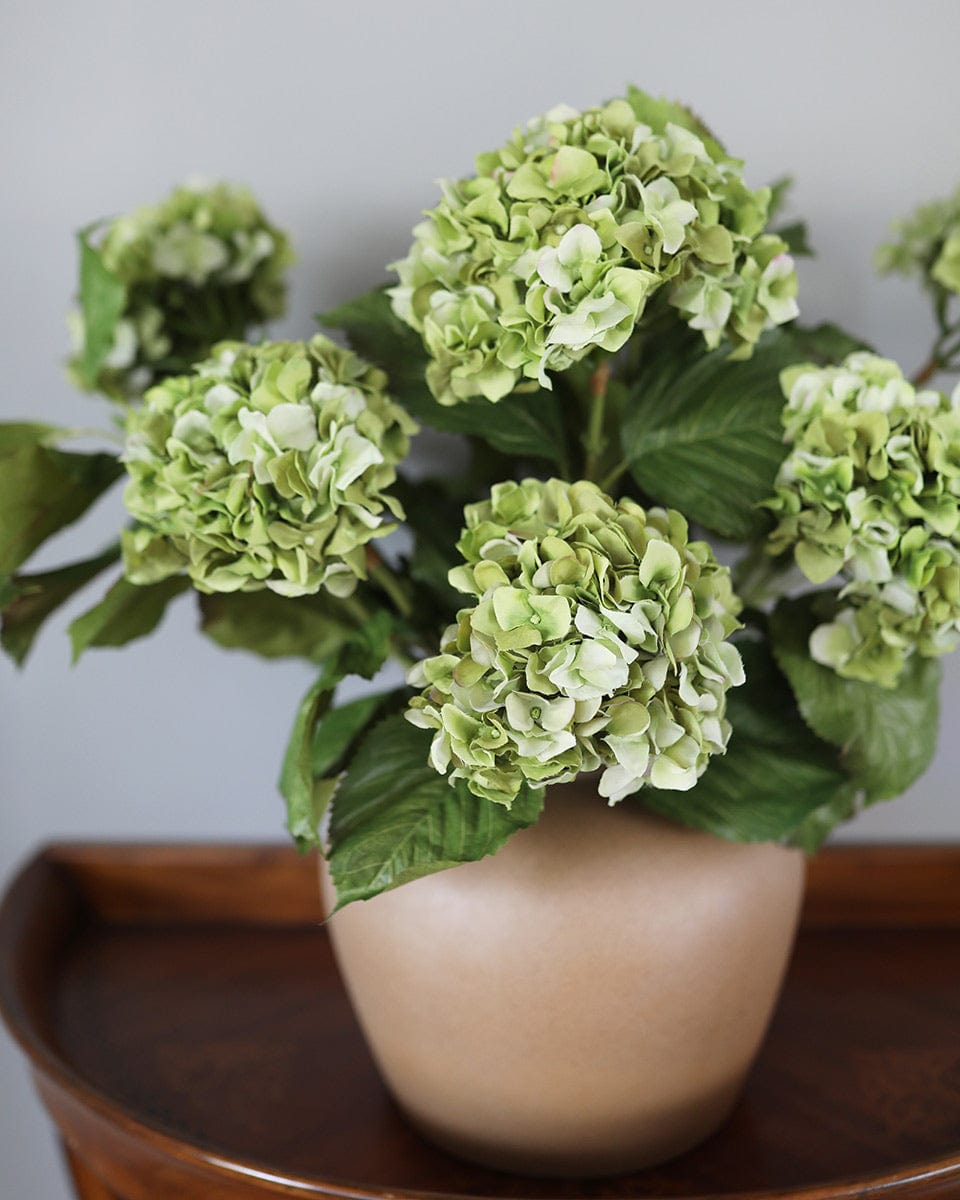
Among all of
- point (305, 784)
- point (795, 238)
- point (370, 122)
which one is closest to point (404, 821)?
point (305, 784)

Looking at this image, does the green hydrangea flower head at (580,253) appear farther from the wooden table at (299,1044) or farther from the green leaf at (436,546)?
the wooden table at (299,1044)

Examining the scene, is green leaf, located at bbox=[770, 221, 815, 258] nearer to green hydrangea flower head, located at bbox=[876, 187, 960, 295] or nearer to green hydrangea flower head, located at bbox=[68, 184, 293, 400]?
green hydrangea flower head, located at bbox=[876, 187, 960, 295]

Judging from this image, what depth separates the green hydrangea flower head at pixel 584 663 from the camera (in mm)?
366

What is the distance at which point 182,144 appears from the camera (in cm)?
74

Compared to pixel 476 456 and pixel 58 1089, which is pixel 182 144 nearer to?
pixel 476 456

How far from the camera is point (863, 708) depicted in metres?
0.50

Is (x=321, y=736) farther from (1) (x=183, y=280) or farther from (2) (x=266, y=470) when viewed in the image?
(1) (x=183, y=280)

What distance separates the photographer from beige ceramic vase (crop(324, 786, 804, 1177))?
0.47 metres

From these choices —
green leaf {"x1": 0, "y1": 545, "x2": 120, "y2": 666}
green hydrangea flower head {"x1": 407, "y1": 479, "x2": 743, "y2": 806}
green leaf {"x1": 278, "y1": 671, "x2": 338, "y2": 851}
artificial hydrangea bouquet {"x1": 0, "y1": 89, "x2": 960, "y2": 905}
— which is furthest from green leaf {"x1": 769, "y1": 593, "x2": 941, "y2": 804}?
green leaf {"x1": 0, "y1": 545, "x2": 120, "y2": 666}

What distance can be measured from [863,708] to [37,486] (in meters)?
0.40

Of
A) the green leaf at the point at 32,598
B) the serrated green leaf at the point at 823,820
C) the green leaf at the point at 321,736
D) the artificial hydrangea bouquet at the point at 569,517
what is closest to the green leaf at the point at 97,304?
the artificial hydrangea bouquet at the point at 569,517

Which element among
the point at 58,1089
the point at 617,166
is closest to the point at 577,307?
the point at 617,166

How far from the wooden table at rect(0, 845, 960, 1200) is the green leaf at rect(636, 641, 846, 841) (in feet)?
0.50

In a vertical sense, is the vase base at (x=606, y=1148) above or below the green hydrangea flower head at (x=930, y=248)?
below
